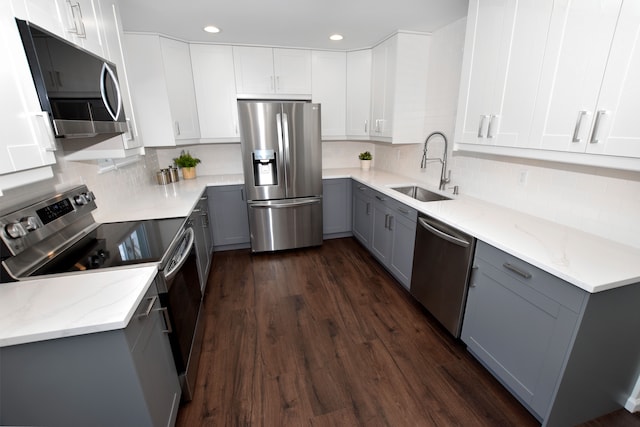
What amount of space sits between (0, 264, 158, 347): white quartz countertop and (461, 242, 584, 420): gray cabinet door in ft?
5.76

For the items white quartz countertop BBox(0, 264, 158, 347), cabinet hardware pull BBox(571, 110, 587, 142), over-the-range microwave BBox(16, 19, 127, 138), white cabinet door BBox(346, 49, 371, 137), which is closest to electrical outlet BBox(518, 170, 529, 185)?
cabinet hardware pull BBox(571, 110, 587, 142)

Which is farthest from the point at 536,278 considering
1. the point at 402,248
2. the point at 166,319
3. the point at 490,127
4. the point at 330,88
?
the point at 330,88

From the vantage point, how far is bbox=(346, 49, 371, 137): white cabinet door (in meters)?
3.42

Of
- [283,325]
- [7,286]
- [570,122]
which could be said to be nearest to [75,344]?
[7,286]

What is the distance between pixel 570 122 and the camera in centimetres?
140

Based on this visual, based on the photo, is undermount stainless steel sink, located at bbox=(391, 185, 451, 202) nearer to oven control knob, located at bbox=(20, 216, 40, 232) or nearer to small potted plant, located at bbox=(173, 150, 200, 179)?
small potted plant, located at bbox=(173, 150, 200, 179)

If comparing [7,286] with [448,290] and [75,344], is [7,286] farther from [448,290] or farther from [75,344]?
[448,290]

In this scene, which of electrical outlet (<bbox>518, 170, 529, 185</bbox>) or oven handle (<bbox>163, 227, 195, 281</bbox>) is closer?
oven handle (<bbox>163, 227, 195, 281</bbox>)

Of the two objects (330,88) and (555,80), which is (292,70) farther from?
(555,80)

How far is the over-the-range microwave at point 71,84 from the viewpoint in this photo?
1013 mm

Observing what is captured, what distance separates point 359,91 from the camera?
11.5 feet

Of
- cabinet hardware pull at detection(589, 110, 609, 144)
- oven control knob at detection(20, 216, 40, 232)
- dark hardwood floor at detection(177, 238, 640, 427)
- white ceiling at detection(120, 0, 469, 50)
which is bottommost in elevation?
dark hardwood floor at detection(177, 238, 640, 427)

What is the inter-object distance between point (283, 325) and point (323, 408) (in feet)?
2.50

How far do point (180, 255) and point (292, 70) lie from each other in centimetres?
262
